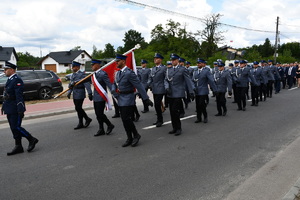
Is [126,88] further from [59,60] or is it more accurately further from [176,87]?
[59,60]

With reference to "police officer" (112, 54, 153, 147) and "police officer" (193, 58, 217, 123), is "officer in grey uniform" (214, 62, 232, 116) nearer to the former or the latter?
"police officer" (193, 58, 217, 123)

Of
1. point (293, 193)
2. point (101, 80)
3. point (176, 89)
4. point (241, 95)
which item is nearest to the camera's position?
point (293, 193)

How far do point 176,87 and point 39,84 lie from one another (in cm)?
979

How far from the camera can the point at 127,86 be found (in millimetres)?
5898

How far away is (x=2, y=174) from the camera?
471 cm

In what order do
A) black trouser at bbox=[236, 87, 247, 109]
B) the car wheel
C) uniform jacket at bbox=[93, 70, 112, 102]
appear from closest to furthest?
uniform jacket at bbox=[93, 70, 112, 102] → black trouser at bbox=[236, 87, 247, 109] → the car wheel

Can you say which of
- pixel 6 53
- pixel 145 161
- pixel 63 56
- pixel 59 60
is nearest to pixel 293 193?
pixel 145 161

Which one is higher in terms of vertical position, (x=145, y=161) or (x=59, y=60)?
(x=59, y=60)

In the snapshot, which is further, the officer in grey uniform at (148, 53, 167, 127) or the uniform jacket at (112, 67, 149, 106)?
the officer in grey uniform at (148, 53, 167, 127)

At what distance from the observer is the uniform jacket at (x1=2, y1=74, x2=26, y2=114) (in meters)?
5.43

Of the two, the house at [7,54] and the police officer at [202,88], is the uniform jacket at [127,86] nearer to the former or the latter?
the police officer at [202,88]

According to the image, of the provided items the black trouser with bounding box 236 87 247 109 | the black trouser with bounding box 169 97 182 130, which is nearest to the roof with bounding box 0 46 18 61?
the black trouser with bounding box 236 87 247 109

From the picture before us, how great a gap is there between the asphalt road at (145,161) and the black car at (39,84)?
244 inches

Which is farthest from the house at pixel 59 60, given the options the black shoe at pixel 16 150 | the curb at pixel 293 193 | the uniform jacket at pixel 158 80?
the curb at pixel 293 193
